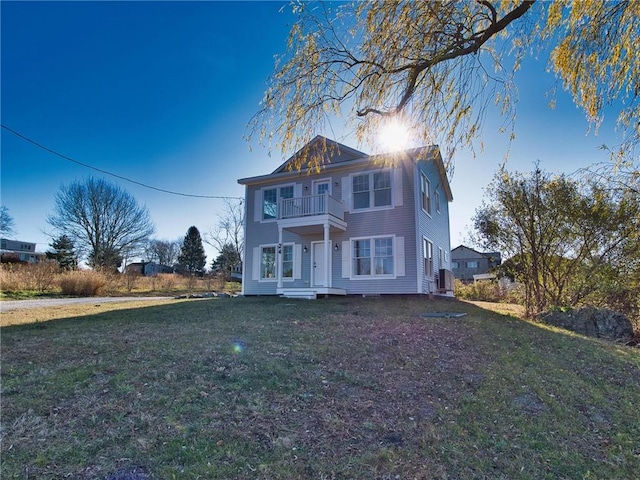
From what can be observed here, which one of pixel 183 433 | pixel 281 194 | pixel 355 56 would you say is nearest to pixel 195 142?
pixel 281 194

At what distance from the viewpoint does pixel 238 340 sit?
589 centimetres

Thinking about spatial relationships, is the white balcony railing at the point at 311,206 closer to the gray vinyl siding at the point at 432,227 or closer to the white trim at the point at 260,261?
the white trim at the point at 260,261

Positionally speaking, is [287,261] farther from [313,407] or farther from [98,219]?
[98,219]

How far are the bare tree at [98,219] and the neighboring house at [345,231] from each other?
19.9 meters

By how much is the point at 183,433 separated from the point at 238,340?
2.92m

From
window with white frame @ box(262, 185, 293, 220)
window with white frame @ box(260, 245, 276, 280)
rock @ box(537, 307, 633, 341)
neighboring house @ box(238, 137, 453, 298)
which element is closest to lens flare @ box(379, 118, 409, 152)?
rock @ box(537, 307, 633, 341)

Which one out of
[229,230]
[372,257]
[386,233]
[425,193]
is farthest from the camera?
[229,230]

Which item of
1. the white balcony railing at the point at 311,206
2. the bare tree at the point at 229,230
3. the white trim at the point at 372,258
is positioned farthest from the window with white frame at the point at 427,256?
the bare tree at the point at 229,230

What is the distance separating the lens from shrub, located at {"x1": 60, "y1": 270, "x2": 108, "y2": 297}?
17.9 metres

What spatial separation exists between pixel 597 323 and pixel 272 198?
40.0ft

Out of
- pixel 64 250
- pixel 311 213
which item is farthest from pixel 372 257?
pixel 64 250

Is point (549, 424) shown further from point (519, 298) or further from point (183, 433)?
point (519, 298)

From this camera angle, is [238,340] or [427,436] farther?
[238,340]

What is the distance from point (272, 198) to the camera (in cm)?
1612
